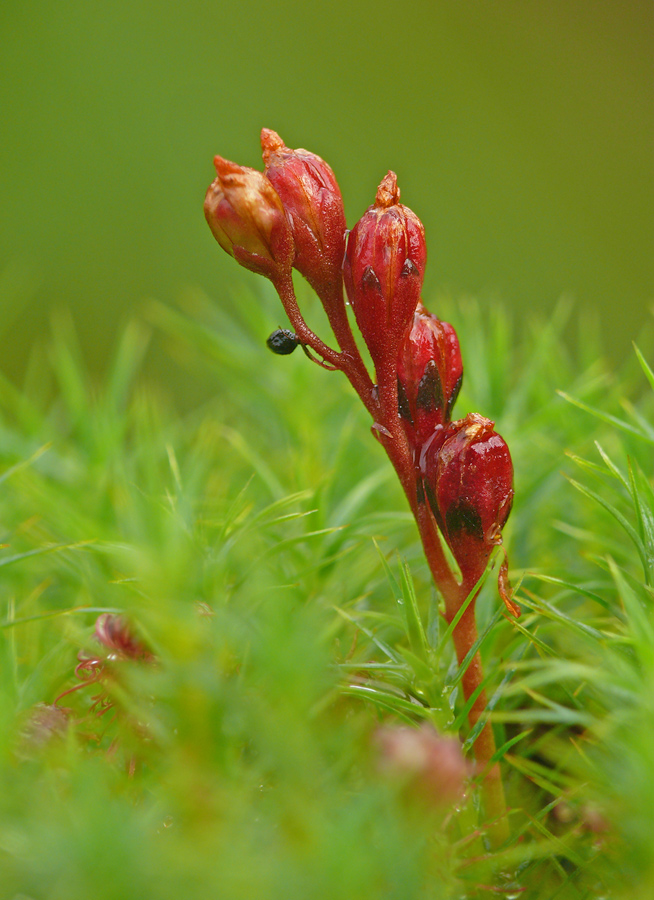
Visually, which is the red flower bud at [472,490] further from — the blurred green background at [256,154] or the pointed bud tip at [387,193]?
the blurred green background at [256,154]

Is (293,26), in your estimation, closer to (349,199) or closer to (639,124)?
(349,199)

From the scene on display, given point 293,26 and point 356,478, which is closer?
point 356,478

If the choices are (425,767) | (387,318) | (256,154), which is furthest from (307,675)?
(256,154)

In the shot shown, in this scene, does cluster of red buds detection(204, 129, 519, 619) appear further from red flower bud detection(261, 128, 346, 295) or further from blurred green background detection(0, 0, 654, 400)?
blurred green background detection(0, 0, 654, 400)

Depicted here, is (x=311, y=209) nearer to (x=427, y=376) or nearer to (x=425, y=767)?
(x=427, y=376)

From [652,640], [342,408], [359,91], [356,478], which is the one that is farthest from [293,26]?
[652,640]

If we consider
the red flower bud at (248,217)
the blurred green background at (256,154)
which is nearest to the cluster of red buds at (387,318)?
the red flower bud at (248,217)

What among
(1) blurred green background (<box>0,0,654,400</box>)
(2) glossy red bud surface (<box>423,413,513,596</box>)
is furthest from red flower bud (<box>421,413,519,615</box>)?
(1) blurred green background (<box>0,0,654,400</box>)
